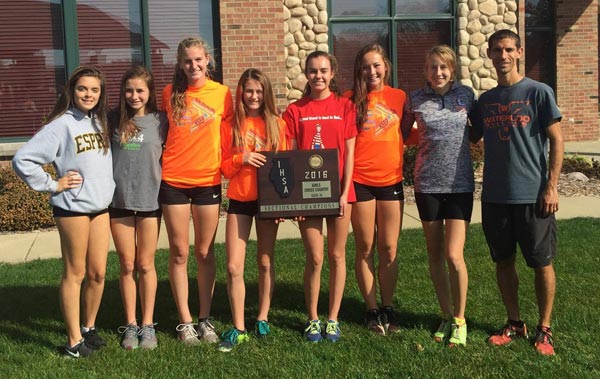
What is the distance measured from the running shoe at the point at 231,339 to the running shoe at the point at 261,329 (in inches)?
3.1

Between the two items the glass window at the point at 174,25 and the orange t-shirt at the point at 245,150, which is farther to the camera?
the glass window at the point at 174,25

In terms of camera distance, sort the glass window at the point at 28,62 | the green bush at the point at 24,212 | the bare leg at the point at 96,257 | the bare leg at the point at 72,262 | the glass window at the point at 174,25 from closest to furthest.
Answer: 1. the bare leg at the point at 72,262
2. the bare leg at the point at 96,257
3. the green bush at the point at 24,212
4. the glass window at the point at 28,62
5. the glass window at the point at 174,25

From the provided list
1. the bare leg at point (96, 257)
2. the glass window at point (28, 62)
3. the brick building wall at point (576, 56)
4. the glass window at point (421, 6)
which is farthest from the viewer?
the brick building wall at point (576, 56)

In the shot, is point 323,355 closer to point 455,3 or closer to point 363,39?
point 363,39

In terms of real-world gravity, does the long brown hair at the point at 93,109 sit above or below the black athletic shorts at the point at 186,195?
above

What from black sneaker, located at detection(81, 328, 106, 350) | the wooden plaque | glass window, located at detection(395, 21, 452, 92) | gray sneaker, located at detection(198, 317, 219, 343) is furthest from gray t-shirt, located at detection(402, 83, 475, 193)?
glass window, located at detection(395, 21, 452, 92)

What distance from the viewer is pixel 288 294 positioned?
537cm

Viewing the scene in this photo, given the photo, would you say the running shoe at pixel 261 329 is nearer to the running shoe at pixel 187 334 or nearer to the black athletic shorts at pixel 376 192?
the running shoe at pixel 187 334

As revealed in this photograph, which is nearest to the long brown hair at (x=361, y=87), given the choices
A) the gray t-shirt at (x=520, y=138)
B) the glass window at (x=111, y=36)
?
the gray t-shirt at (x=520, y=138)

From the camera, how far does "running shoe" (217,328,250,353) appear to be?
4.14 metres

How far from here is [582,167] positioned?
10883mm

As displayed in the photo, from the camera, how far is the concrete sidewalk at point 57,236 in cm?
692

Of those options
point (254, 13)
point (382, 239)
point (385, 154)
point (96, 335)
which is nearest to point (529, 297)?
point (382, 239)

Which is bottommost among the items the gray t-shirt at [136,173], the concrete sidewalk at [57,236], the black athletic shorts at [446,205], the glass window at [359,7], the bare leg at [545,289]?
the concrete sidewalk at [57,236]
